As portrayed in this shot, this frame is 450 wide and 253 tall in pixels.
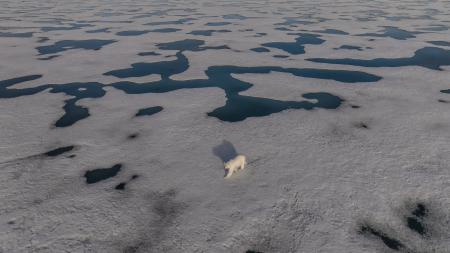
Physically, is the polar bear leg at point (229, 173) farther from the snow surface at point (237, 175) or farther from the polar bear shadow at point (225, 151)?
the polar bear shadow at point (225, 151)

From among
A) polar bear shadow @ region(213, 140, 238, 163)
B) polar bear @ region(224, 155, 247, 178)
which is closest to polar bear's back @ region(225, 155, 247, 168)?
polar bear @ region(224, 155, 247, 178)

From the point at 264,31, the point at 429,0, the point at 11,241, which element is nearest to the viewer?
the point at 11,241

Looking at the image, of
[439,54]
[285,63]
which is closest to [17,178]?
[285,63]

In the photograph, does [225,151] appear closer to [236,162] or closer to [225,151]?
[225,151]

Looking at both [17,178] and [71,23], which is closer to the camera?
[17,178]

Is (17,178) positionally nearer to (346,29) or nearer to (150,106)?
(150,106)
